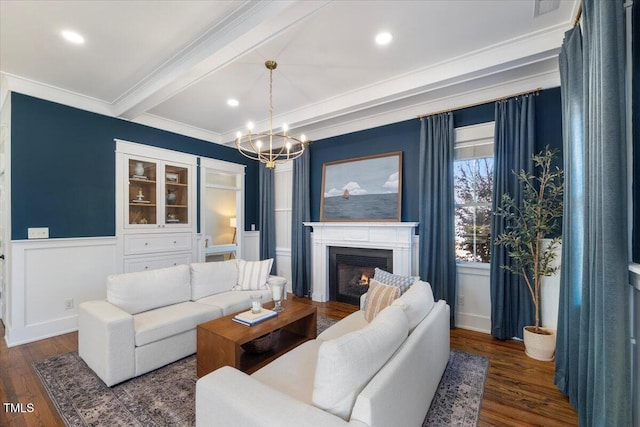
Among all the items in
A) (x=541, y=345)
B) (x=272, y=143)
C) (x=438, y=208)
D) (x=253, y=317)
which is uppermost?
(x=272, y=143)

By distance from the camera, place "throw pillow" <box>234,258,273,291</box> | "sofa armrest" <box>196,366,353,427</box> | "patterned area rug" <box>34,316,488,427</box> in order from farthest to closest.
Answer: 1. "throw pillow" <box>234,258,273,291</box>
2. "patterned area rug" <box>34,316,488,427</box>
3. "sofa armrest" <box>196,366,353,427</box>

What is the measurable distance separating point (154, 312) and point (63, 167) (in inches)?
89.4

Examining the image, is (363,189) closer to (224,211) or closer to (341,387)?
(224,211)

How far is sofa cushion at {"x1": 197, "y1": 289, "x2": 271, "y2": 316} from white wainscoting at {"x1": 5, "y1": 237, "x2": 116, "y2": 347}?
1.68 meters

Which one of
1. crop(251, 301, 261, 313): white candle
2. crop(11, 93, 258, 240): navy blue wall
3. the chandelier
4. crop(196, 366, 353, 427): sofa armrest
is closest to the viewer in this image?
crop(196, 366, 353, 427): sofa armrest

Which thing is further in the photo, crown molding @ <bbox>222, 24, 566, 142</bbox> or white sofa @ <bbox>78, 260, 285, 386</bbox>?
crown molding @ <bbox>222, 24, 566, 142</bbox>

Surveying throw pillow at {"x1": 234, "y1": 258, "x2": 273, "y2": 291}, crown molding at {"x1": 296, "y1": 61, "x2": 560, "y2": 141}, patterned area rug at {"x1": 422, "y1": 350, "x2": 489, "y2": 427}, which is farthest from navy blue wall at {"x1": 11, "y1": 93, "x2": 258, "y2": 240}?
patterned area rug at {"x1": 422, "y1": 350, "x2": 489, "y2": 427}

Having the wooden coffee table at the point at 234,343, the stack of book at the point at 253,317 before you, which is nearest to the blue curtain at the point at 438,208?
the wooden coffee table at the point at 234,343

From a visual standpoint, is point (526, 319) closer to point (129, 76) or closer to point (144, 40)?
point (144, 40)

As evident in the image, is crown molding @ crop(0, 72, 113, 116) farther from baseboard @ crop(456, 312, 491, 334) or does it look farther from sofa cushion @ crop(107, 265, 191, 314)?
baseboard @ crop(456, 312, 491, 334)

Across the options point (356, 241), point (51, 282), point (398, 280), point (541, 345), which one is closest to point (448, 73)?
point (398, 280)

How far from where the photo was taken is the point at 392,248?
4.04 m

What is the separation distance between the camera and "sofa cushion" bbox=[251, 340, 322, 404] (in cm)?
155

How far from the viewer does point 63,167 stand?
349 cm
